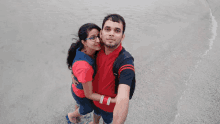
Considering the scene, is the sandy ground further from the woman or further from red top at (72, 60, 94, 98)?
red top at (72, 60, 94, 98)

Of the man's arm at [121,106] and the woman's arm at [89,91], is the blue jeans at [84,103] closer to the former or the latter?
the woman's arm at [89,91]

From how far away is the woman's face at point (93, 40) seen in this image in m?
1.16

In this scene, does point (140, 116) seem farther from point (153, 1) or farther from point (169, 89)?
point (153, 1)

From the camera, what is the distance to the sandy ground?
86.6 inches

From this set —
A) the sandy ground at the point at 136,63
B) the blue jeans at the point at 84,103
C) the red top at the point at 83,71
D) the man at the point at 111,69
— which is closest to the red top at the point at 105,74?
the man at the point at 111,69

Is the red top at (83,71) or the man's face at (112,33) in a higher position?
the man's face at (112,33)

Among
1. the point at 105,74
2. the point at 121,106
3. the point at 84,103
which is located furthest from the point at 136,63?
the point at 121,106

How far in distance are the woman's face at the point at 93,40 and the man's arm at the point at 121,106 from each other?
0.41 meters

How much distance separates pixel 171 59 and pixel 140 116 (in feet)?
5.97

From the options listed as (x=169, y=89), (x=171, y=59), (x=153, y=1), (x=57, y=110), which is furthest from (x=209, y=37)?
(x=57, y=110)

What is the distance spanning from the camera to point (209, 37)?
4297 millimetres

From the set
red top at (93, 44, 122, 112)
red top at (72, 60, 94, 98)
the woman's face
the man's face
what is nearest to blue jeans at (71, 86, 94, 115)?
red top at (93, 44, 122, 112)

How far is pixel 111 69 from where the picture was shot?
1.15m

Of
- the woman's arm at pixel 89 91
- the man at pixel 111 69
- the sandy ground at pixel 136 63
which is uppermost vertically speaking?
the man at pixel 111 69
